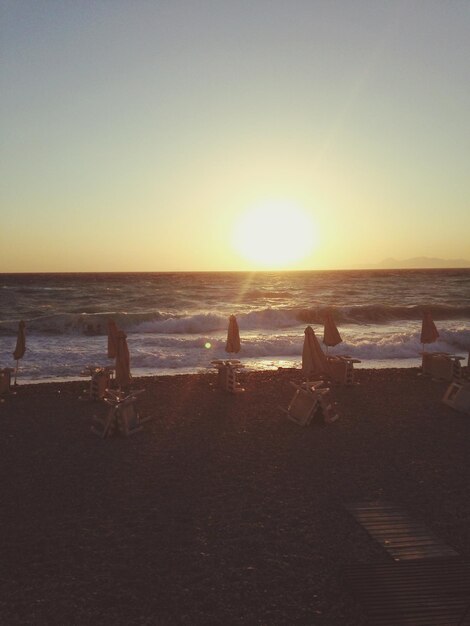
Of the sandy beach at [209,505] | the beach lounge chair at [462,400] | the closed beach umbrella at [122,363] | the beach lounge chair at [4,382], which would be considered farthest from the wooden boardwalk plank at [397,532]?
the beach lounge chair at [4,382]

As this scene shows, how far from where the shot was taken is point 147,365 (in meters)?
22.1

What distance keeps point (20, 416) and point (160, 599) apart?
8.48m

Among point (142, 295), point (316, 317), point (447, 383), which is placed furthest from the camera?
point (142, 295)

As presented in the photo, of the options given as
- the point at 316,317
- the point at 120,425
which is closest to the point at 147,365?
the point at 120,425

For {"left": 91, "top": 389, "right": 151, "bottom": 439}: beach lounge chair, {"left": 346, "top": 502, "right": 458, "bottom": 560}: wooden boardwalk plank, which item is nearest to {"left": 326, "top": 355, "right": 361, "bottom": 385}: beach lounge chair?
{"left": 91, "top": 389, "right": 151, "bottom": 439}: beach lounge chair

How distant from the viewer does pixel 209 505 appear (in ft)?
26.1

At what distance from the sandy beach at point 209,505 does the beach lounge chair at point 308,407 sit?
0.34m

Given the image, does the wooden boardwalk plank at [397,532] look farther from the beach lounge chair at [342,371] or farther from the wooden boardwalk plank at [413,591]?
the beach lounge chair at [342,371]

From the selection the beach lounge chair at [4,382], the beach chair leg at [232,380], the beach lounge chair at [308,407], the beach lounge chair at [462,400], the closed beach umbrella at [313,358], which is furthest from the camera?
the beach chair leg at [232,380]

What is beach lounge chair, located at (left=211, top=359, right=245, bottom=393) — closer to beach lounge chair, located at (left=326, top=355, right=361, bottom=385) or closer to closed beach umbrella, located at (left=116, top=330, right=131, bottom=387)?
beach lounge chair, located at (left=326, top=355, right=361, bottom=385)

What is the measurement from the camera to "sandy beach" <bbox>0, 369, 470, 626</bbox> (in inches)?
224

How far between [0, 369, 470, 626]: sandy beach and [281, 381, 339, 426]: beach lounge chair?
0.34m

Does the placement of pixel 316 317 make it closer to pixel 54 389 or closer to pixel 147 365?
pixel 147 365

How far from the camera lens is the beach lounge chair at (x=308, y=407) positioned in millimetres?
12242
